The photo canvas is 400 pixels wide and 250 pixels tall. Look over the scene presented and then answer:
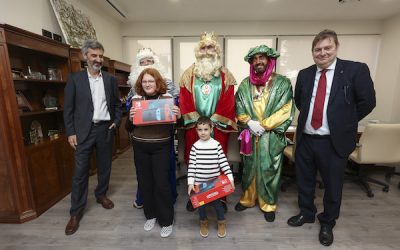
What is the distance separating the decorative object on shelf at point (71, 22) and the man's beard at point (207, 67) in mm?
2107

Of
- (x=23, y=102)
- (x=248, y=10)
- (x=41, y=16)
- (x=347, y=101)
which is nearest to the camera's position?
(x=347, y=101)

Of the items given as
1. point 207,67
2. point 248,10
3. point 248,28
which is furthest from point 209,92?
point 248,28

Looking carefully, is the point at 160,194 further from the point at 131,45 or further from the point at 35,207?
the point at 131,45

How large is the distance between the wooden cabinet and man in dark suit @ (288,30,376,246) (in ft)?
8.29

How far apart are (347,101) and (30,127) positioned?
10.1ft

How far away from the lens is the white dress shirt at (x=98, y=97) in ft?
6.63

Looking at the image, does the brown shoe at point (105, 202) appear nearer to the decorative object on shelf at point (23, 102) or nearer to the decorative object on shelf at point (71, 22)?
the decorative object on shelf at point (23, 102)

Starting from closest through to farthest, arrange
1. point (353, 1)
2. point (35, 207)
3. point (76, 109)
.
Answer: point (76, 109)
point (35, 207)
point (353, 1)

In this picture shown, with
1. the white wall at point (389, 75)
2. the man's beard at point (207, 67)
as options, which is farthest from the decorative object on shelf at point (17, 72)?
the white wall at point (389, 75)

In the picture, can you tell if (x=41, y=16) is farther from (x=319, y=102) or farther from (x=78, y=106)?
(x=319, y=102)

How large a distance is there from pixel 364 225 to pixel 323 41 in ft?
5.62

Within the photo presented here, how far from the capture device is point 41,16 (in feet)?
8.75

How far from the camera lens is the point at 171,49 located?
5195mm

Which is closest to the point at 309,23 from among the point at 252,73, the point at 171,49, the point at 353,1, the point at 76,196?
the point at 353,1
